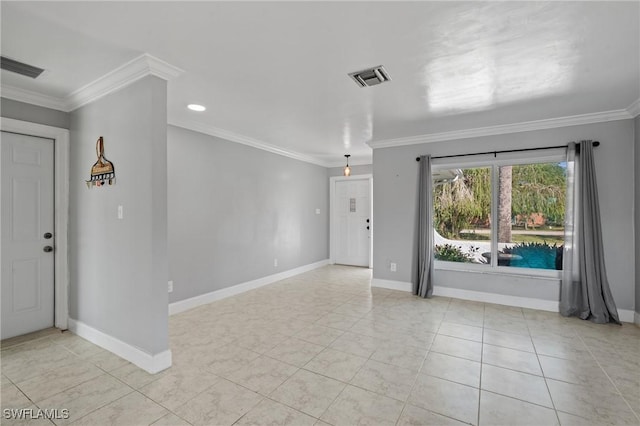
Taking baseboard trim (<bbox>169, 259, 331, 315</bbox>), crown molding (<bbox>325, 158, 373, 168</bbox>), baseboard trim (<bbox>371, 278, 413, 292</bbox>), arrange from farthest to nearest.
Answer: crown molding (<bbox>325, 158, 373, 168</bbox>)
baseboard trim (<bbox>371, 278, 413, 292</bbox>)
baseboard trim (<bbox>169, 259, 331, 315</bbox>)

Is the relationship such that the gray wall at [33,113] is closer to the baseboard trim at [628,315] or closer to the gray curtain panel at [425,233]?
the gray curtain panel at [425,233]

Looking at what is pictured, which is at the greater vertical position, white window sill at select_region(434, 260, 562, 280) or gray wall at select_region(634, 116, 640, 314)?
gray wall at select_region(634, 116, 640, 314)

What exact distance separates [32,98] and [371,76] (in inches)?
132

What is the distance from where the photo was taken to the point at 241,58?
2.33m

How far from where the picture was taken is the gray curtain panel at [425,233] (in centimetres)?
454

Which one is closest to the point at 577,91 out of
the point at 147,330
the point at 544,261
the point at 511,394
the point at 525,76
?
the point at 525,76

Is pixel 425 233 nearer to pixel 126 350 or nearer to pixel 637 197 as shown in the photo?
pixel 637 197

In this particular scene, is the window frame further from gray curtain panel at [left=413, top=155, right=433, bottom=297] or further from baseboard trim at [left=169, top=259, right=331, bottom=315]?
baseboard trim at [left=169, top=259, right=331, bottom=315]

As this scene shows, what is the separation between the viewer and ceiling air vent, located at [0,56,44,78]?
235cm

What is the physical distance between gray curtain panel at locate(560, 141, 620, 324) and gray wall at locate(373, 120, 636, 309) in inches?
5.7

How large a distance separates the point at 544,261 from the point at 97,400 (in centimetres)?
502

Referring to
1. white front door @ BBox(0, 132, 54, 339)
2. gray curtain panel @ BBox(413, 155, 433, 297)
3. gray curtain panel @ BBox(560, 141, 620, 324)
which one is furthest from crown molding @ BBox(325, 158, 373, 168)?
white front door @ BBox(0, 132, 54, 339)

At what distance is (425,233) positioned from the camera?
15.1ft

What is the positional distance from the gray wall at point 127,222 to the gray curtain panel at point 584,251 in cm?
457
